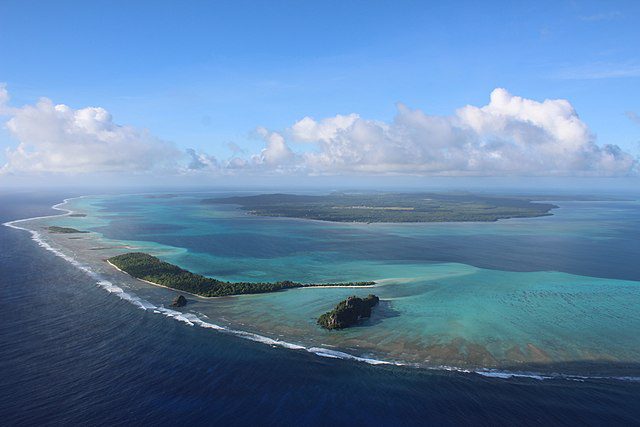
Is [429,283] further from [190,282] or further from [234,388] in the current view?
[234,388]

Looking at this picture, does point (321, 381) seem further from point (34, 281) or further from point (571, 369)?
point (34, 281)

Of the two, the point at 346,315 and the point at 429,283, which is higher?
the point at 346,315

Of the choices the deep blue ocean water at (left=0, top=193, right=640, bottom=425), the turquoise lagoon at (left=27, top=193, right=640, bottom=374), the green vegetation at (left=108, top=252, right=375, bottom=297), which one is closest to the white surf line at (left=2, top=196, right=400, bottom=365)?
the turquoise lagoon at (left=27, top=193, right=640, bottom=374)

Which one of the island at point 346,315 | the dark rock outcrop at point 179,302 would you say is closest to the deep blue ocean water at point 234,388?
the island at point 346,315

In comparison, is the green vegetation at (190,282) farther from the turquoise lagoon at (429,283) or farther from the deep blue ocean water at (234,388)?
the deep blue ocean water at (234,388)

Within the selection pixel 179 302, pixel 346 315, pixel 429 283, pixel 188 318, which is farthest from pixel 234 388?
pixel 429 283

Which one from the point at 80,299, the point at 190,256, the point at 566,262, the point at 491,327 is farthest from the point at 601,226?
the point at 80,299

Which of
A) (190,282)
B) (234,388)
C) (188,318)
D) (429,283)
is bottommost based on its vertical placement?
(234,388)
